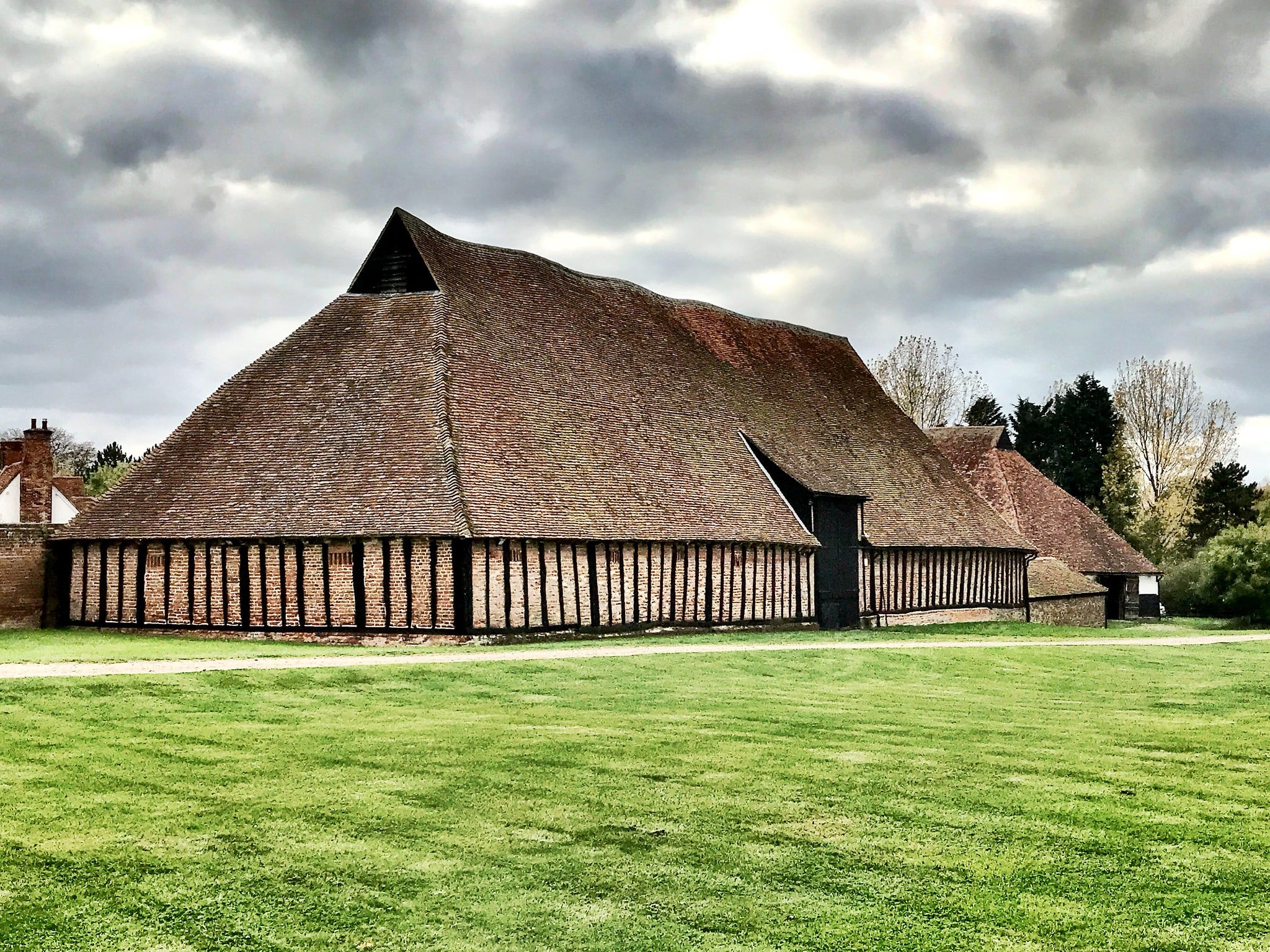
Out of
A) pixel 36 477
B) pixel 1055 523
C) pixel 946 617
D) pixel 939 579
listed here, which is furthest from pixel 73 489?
pixel 1055 523

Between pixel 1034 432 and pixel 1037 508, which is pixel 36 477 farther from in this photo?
pixel 1034 432

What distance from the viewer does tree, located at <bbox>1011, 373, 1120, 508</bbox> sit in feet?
185

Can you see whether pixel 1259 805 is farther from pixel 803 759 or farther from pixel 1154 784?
pixel 803 759

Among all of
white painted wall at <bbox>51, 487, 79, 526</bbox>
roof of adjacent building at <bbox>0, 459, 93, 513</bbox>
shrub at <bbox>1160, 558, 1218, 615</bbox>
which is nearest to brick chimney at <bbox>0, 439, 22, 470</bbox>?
roof of adjacent building at <bbox>0, 459, 93, 513</bbox>

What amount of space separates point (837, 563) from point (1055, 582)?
13323 mm

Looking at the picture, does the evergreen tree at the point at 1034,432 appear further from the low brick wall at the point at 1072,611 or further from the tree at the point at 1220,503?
the low brick wall at the point at 1072,611

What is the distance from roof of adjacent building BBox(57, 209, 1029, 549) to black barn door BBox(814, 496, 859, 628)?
1.73 feet

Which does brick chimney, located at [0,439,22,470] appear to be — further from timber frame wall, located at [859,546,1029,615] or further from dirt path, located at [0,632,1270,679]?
dirt path, located at [0,632,1270,679]

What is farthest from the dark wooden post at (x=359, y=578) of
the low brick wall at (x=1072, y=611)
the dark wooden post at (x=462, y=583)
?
the low brick wall at (x=1072, y=611)

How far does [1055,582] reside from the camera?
39469mm

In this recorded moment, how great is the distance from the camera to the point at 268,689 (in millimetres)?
12516

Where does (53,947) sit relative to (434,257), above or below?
below

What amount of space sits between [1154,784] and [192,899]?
604 cm

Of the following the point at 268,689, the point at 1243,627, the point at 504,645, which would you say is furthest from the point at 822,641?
the point at 1243,627
